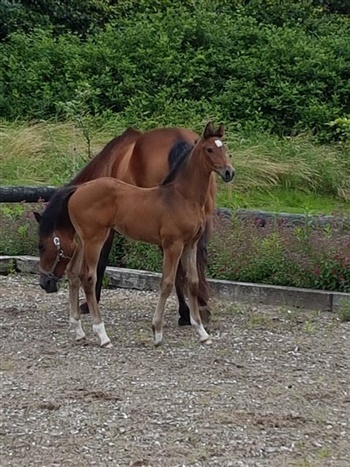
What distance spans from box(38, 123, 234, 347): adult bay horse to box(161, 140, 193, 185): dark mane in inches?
0.4

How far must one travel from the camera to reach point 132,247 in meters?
10.9

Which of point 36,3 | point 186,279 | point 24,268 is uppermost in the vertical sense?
point 36,3

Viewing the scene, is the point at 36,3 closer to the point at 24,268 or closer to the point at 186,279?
the point at 24,268

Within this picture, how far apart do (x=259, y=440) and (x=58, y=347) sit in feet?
8.25

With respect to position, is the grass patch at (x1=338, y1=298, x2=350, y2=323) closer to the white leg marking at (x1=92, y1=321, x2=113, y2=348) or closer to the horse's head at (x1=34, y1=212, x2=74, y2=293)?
the white leg marking at (x1=92, y1=321, x2=113, y2=348)

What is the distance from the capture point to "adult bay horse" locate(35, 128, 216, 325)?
8.25m

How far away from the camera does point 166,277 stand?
7828 millimetres

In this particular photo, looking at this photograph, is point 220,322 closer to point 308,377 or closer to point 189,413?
point 308,377

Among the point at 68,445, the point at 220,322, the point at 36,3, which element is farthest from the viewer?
the point at 36,3

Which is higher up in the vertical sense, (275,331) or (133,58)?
(133,58)

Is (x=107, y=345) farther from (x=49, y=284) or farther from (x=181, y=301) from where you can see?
(x=181, y=301)

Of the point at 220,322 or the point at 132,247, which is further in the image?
the point at 132,247

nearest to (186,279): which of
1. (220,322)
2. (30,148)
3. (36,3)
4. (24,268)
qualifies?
(220,322)

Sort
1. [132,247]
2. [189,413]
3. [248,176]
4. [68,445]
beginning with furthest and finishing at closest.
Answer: [248,176] → [132,247] → [189,413] → [68,445]
